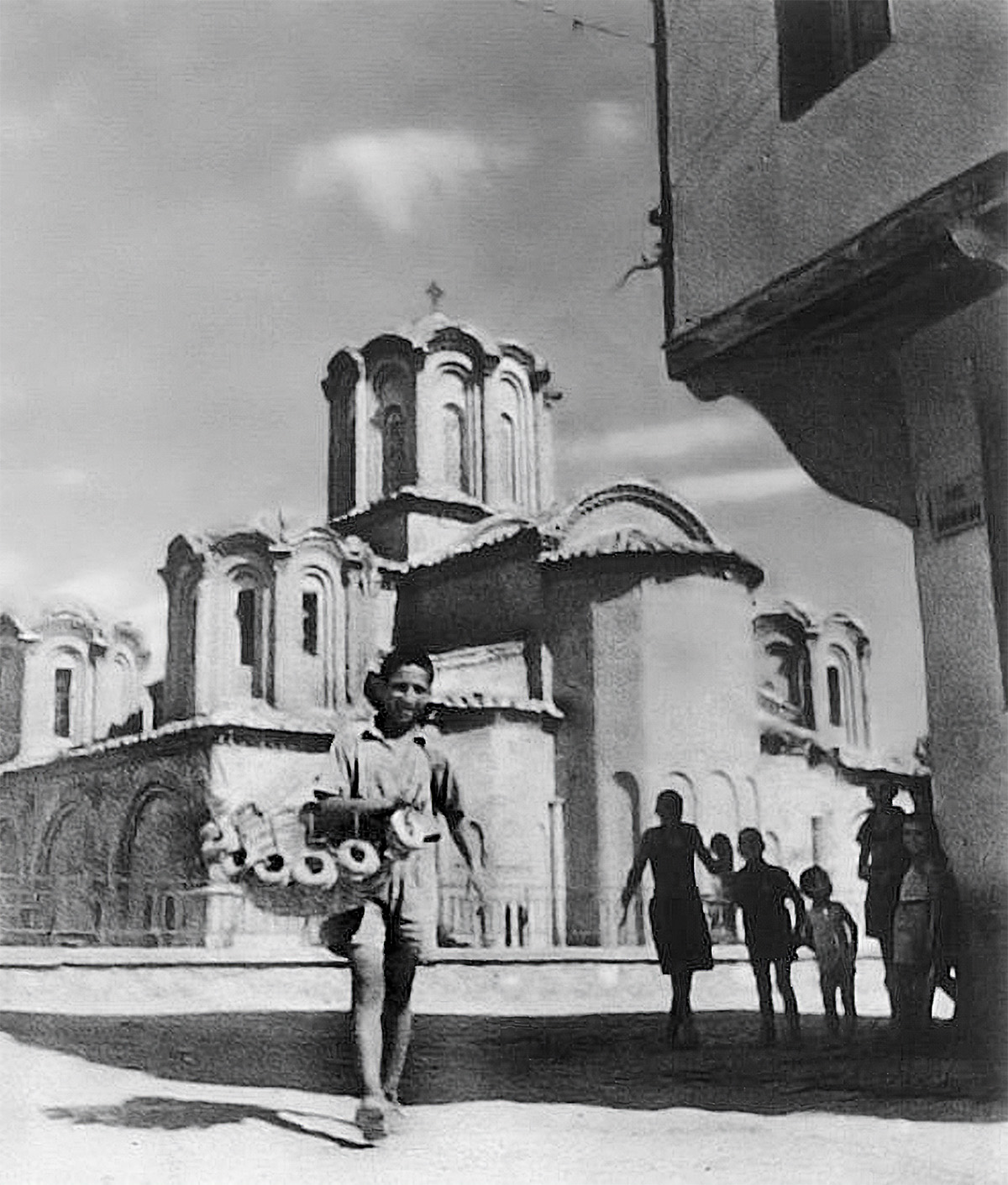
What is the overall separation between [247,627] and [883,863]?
4.19 metres

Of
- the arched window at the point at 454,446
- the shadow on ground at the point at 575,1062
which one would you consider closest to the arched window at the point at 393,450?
the arched window at the point at 454,446

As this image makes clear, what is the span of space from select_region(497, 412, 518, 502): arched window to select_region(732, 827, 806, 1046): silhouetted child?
13.9ft

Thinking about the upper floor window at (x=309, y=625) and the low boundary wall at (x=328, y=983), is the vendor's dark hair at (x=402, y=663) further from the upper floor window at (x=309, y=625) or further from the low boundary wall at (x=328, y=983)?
the upper floor window at (x=309, y=625)

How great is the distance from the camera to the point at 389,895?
14.1ft

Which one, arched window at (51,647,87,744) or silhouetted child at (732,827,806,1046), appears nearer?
silhouetted child at (732,827,806,1046)

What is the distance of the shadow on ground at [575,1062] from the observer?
466cm

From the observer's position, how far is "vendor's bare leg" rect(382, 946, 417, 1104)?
14.1ft

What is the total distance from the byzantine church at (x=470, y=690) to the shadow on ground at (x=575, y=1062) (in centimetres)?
46

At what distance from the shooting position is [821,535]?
229 inches

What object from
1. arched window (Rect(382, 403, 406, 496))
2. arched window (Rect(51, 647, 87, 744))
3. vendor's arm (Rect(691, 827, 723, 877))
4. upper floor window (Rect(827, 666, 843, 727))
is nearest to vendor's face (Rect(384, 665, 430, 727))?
vendor's arm (Rect(691, 827, 723, 877))

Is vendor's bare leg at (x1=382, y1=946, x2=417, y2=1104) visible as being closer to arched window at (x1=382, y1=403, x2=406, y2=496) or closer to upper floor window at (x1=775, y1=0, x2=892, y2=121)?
upper floor window at (x1=775, y1=0, x2=892, y2=121)

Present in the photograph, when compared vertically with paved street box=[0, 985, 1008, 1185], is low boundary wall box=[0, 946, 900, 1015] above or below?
above

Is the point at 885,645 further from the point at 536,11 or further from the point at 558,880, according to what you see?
the point at 536,11

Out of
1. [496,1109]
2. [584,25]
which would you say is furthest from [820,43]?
[496,1109]
